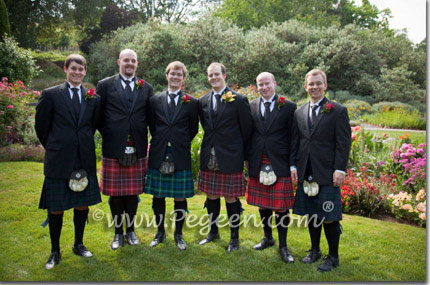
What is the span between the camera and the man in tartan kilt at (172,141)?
345cm

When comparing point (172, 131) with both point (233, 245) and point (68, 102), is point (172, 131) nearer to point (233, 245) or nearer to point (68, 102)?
point (68, 102)

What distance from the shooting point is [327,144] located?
3.05 metres

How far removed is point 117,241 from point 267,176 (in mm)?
1775

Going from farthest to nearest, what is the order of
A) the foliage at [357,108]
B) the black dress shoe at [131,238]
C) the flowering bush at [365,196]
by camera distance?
the foliage at [357,108]
the flowering bush at [365,196]
the black dress shoe at [131,238]

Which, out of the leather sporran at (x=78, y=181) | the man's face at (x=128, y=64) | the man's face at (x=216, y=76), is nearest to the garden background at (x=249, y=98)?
the leather sporran at (x=78, y=181)

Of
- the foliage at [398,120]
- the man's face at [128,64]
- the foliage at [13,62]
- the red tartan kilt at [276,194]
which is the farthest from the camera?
the foliage at [398,120]

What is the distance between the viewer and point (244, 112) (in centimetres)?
342

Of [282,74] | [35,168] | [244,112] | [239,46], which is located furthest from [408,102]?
[35,168]

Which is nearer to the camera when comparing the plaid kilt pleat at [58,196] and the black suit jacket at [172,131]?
the plaid kilt pleat at [58,196]

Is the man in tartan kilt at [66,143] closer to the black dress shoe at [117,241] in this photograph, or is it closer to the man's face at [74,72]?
the man's face at [74,72]

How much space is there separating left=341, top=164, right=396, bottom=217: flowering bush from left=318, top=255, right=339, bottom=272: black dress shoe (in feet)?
5.42

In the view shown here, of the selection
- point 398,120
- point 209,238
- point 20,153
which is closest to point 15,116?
point 20,153

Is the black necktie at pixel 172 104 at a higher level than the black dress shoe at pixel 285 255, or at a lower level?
higher

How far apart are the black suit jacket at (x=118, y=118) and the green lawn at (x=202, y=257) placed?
1.07m
